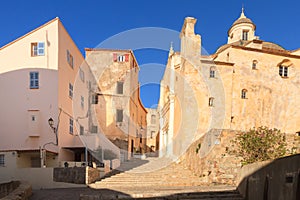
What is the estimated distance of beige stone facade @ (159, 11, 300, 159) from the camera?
68.1 feet

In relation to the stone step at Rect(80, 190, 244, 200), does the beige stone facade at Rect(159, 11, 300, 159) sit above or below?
above

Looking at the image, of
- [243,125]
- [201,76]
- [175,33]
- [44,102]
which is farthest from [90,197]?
[175,33]

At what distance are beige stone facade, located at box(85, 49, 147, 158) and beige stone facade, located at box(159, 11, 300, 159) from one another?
4.35 m

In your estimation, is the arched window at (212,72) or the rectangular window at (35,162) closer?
the rectangular window at (35,162)

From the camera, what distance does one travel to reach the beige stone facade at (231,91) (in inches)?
818

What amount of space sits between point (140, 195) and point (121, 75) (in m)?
19.0

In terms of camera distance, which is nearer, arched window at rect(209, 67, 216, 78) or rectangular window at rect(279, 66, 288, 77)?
arched window at rect(209, 67, 216, 78)

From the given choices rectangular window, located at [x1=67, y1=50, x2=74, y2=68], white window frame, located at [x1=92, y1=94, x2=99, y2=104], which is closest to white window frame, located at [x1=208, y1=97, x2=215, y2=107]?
white window frame, located at [x1=92, y1=94, x2=99, y2=104]

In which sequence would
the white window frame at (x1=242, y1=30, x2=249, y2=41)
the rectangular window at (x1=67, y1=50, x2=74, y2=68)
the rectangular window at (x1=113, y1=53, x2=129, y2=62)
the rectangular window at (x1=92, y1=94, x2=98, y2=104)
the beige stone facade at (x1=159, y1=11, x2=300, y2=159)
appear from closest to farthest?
the rectangular window at (x1=67, y1=50, x2=74, y2=68) → the beige stone facade at (x1=159, y1=11, x2=300, y2=159) → the rectangular window at (x1=92, y1=94, x2=98, y2=104) → the rectangular window at (x1=113, y1=53, x2=129, y2=62) → the white window frame at (x1=242, y1=30, x2=249, y2=41)

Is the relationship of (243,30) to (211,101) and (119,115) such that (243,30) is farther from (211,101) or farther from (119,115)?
(119,115)

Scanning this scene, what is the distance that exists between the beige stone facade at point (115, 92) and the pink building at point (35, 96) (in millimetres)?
7435

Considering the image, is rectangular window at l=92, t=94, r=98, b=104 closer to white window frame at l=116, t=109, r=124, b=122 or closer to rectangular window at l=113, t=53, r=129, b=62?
white window frame at l=116, t=109, r=124, b=122

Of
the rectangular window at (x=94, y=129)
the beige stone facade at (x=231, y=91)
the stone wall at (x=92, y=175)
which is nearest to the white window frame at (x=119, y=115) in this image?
the rectangular window at (x=94, y=129)

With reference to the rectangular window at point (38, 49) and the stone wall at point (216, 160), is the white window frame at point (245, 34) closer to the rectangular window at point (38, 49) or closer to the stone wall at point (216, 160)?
the stone wall at point (216, 160)
